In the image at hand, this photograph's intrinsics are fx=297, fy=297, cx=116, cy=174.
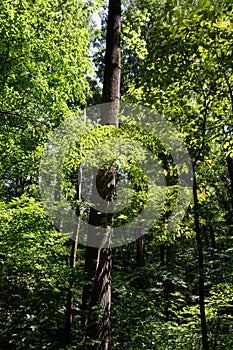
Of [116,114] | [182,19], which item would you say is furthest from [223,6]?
[116,114]

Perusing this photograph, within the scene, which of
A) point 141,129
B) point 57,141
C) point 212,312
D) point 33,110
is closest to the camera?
point 141,129

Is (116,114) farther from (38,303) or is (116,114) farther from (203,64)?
(38,303)

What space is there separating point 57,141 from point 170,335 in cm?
352

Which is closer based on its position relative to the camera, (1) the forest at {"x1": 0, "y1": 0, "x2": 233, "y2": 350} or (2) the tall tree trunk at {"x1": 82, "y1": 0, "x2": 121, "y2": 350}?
(1) the forest at {"x1": 0, "y1": 0, "x2": 233, "y2": 350}

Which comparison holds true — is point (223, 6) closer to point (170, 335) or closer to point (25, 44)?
point (25, 44)

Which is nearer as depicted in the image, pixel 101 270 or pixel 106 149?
pixel 106 149

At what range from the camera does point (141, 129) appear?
370 centimetres

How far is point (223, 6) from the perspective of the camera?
254 centimetres

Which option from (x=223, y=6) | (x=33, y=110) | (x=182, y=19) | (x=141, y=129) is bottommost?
(x=141, y=129)

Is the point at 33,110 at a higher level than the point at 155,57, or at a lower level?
higher

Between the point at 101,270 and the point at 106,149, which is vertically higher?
the point at 106,149

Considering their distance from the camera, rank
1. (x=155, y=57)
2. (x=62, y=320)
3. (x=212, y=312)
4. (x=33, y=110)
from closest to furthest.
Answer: (x=155, y=57), (x=212, y=312), (x=62, y=320), (x=33, y=110)

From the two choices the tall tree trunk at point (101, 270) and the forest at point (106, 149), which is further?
the tall tree trunk at point (101, 270)

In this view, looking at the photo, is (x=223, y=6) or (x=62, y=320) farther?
(x=62, y=320)
